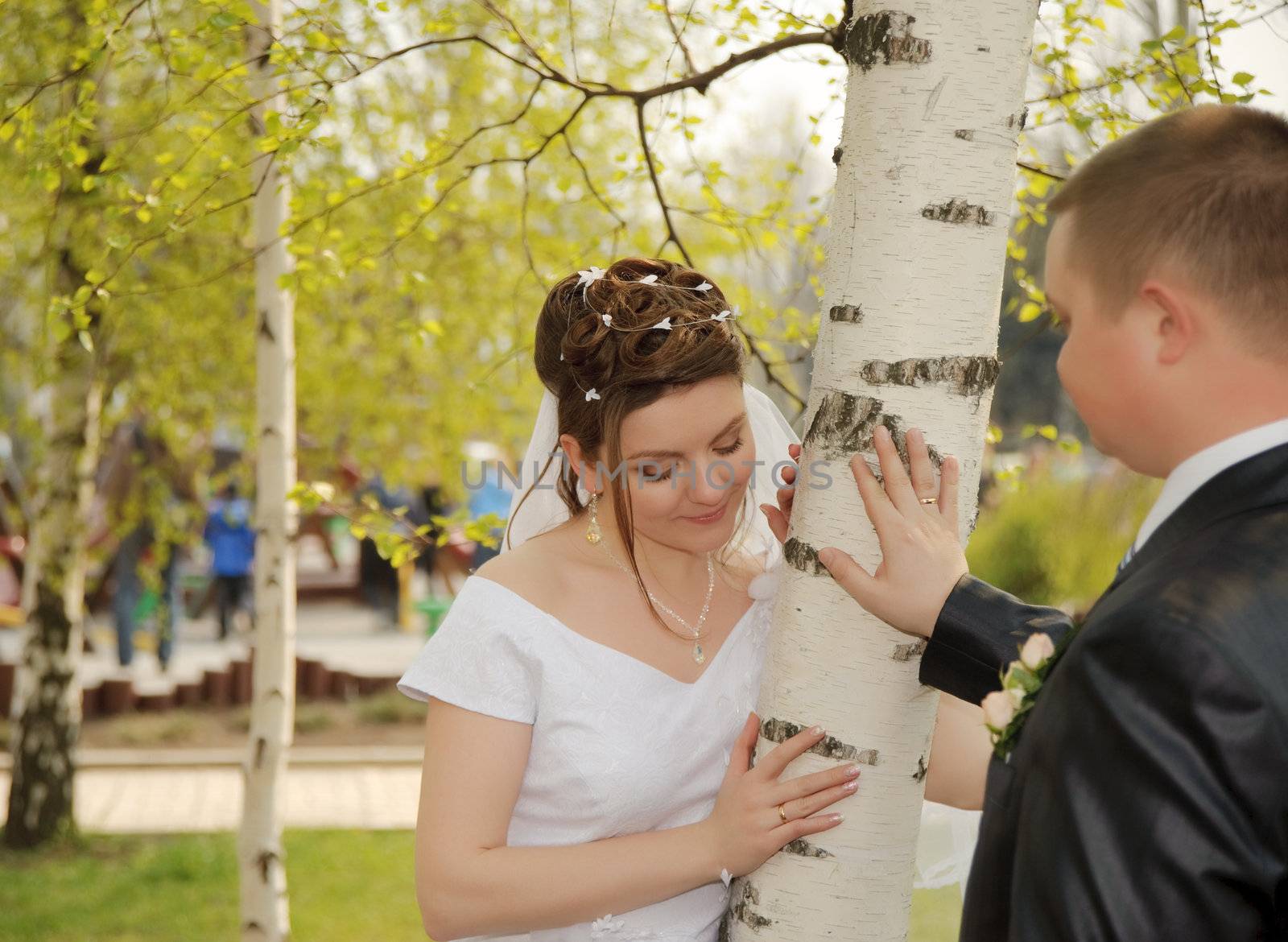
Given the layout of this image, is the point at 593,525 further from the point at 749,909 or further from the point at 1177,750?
the point at 1177,750

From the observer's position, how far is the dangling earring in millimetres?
2250

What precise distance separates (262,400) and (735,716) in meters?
2.87

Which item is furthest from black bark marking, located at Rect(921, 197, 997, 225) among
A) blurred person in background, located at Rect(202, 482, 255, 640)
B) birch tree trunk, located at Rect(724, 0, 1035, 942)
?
blurred person in background, located at Rect(202, 482, 255, 640)

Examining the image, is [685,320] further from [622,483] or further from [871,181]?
[871,181]

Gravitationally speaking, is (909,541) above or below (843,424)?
below

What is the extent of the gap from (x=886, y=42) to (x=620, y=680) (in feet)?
3.65

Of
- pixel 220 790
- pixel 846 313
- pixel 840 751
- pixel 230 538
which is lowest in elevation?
pixel 220 790

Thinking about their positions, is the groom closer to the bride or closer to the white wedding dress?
the bride

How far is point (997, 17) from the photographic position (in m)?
1.61

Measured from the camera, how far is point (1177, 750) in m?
0.97

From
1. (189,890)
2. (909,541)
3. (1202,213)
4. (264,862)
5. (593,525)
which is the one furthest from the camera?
(189,890)

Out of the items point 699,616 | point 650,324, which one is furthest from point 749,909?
point 650,324

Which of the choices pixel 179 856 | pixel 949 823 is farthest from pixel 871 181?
pixel 179 856

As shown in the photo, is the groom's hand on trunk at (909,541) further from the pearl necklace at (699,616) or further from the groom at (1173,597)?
the pearl necklace at (699,616)
